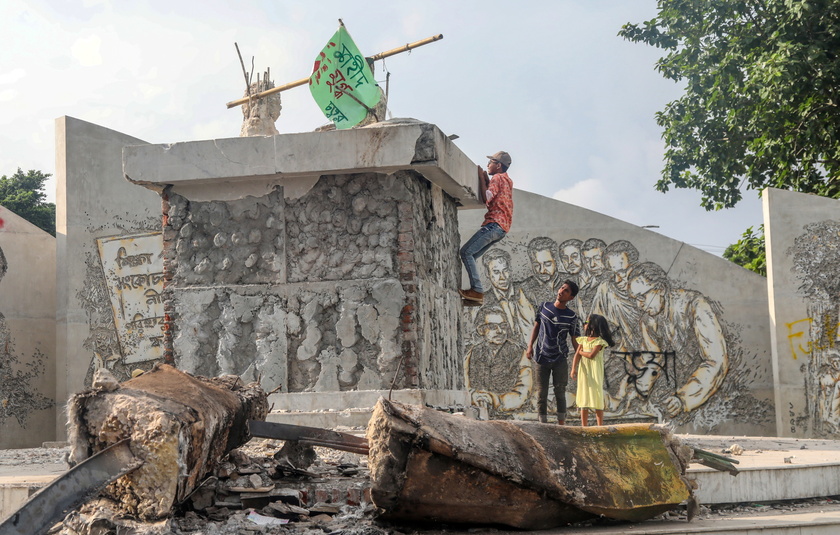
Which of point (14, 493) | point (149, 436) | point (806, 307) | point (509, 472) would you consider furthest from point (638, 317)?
point (149, 436)

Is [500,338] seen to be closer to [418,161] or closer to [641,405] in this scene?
[641,405]

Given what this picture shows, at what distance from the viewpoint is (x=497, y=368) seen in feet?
49.4

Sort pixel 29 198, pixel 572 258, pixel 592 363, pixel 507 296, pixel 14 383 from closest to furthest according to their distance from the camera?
pixel 592 363, pixel 14 383, pixel 572 258, pixel 507 296, pixel 29 198

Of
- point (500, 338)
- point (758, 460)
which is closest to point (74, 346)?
point (500, 338)

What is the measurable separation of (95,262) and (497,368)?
273 inches

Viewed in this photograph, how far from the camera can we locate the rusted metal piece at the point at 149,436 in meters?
4.12

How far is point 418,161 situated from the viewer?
713 centimetres

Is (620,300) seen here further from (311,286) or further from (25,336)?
(25,336)

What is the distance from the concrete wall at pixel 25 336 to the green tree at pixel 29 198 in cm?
793

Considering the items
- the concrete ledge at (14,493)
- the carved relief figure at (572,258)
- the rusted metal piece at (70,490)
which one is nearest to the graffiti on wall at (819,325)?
the carved relief figure at (572,258)

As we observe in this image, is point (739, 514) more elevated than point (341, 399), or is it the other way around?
point (341, 399)

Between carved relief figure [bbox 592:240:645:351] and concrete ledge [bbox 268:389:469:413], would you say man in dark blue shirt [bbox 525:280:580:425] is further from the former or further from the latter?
carved relief figure [bbox 592:240:645:351]

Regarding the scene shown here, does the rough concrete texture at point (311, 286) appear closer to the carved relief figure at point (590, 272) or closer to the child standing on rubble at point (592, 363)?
the child standing on rubble at point (592, 363)

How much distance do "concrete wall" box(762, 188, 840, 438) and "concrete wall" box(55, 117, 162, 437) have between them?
32.6 ft
